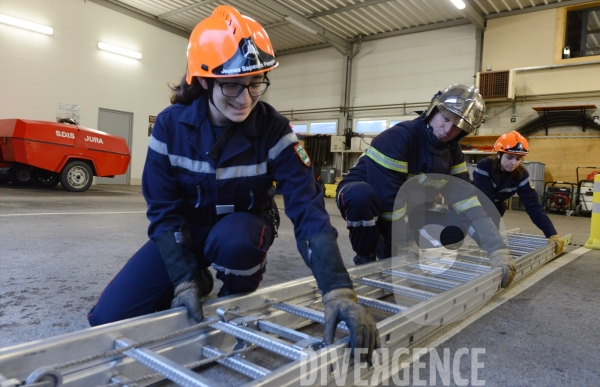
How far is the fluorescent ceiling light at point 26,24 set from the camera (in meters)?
9.62

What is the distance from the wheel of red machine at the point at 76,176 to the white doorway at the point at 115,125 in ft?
12.5

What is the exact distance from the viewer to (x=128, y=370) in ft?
4.04

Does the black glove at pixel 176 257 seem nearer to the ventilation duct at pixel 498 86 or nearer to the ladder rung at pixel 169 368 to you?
the ladder rung at pixel 169 368

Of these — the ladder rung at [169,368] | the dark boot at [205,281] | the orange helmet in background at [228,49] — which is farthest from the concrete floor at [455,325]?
the orange helmet in background at [228,49]

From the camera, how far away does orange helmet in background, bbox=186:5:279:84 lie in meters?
1.39

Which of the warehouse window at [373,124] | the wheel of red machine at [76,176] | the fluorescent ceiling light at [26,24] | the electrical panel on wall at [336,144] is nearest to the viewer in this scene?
the wheel of red machine at [76,176]

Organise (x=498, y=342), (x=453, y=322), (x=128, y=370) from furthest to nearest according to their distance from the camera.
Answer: (x=453, y=322)
(x=498, y=342)
(x=128, y=370)

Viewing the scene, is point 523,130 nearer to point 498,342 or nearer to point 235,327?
point 498,342

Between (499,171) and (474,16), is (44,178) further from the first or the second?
(474,16)

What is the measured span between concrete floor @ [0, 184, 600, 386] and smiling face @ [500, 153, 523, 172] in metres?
0.91

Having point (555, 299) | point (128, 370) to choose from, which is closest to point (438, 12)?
point (555, 299)

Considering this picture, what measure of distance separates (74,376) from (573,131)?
11464 mm

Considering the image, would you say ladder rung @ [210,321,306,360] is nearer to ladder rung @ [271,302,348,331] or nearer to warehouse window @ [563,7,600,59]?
ladder rung @ [271,302,348,331]

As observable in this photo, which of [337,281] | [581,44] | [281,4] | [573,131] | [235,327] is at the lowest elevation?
[235,327]
